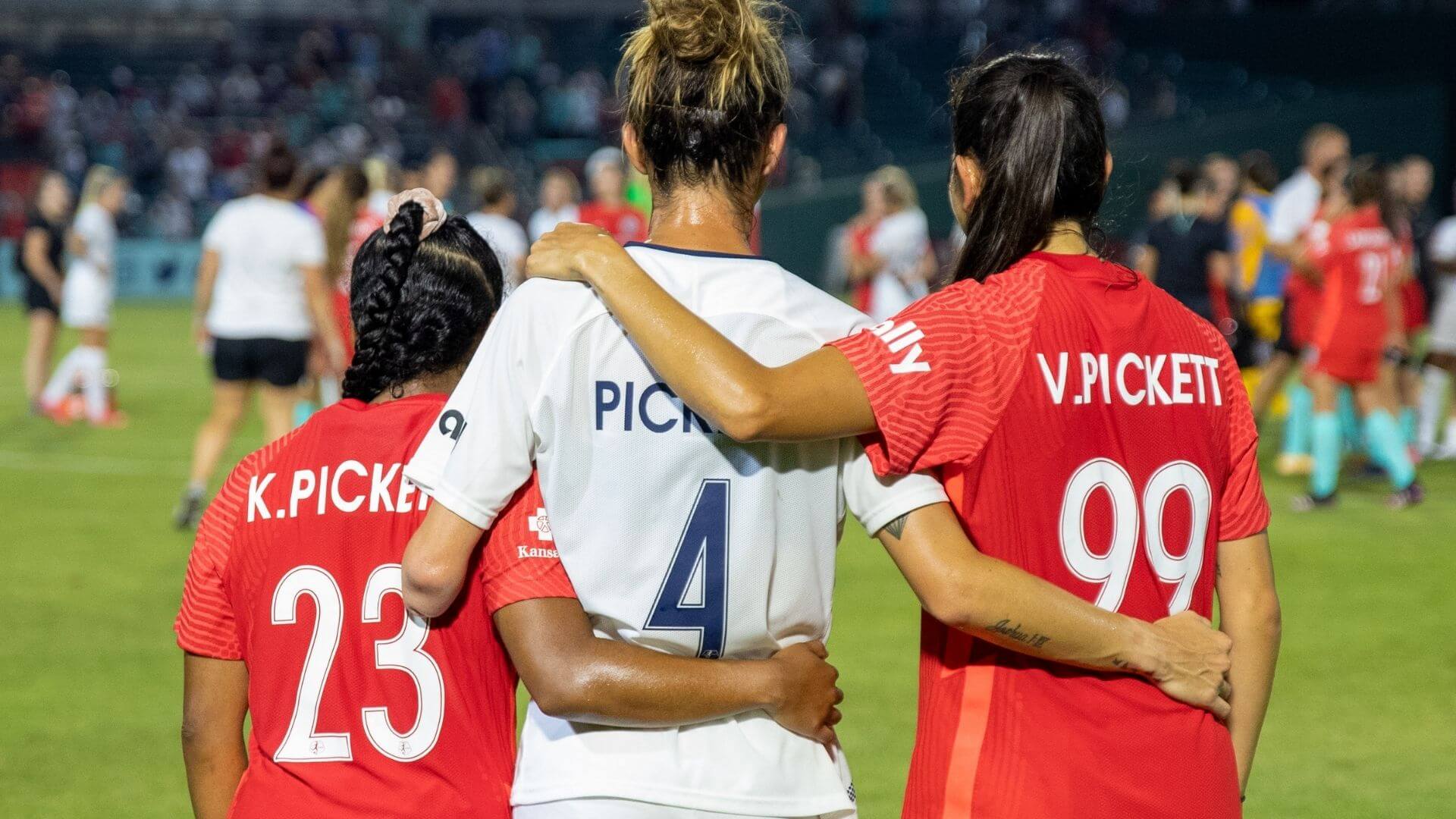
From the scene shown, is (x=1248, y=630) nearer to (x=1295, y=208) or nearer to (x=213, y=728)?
(x=213, y=728)

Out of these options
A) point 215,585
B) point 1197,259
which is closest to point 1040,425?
point 215,585

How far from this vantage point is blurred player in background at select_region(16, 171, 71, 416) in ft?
47.0

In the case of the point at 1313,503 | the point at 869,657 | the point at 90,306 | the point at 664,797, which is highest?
the point at 664,797

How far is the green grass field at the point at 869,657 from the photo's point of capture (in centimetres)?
516

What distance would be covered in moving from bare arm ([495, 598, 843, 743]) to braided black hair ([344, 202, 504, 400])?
56 cm

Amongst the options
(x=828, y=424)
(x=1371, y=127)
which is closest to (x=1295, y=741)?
(x=828, y=424)

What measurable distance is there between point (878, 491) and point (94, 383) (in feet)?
41.6

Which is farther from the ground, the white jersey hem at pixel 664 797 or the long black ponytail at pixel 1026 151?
the long black ponytail at pixel 1026 151

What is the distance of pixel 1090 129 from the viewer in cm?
238

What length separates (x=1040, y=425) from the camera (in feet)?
7.51

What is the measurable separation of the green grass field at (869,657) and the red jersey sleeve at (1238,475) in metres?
2.62

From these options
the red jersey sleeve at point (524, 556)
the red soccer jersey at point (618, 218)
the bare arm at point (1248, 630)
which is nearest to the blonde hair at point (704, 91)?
the red jersey sleeve at point (524, 556)

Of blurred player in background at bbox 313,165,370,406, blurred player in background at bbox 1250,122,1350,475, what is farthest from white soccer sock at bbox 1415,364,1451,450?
blurred player in background at bbox 313,165,370,406

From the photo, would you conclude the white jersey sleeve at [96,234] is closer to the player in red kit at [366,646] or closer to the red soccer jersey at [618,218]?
the red soccer jersey at [618,218]
